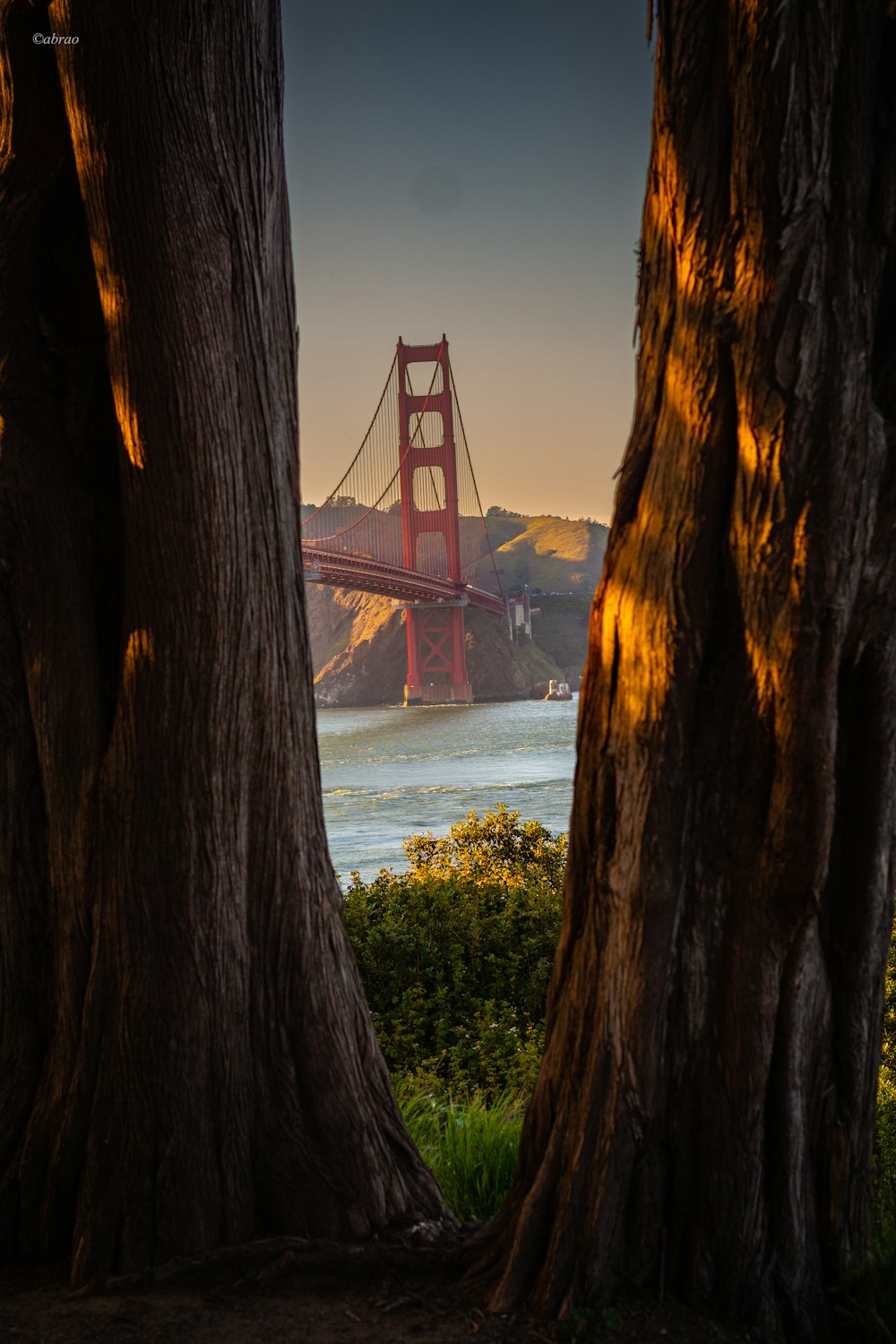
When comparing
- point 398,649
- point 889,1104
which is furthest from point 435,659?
point 889,1104

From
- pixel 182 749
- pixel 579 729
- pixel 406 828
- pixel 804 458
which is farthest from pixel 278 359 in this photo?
pixel 406 828

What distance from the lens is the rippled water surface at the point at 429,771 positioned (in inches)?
459

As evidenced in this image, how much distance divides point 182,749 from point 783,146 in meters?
1.17

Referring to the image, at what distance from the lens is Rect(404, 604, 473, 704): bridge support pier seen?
26.9m

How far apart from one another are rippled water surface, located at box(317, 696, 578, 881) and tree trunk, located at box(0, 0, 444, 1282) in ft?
17.1

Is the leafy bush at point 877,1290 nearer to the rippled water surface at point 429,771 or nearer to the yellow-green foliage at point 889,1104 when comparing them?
the yellow-green foliage at point 889,1104

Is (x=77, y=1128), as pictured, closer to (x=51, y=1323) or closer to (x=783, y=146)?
(x=51, y=1323)

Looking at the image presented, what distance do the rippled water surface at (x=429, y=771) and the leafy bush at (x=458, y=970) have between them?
314cm

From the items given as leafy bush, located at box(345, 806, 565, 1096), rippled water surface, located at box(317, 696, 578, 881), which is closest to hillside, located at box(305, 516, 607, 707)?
rippled water surface, located at box(317, 696, 578, 881)

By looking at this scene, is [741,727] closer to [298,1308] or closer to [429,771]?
[298,1308]

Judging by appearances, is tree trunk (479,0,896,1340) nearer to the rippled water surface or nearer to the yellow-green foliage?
the yellow-green foliage

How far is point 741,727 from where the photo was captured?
4.70 ft

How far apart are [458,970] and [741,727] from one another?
2319mm

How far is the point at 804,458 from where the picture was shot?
131 centimetres
